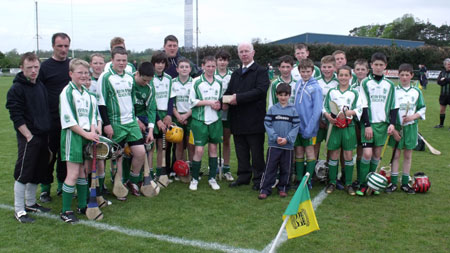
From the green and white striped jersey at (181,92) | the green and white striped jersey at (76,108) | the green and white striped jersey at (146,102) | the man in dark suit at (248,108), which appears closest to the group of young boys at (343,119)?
the man in dark suit at (248,108)

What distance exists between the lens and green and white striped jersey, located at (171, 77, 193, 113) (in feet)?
19.5

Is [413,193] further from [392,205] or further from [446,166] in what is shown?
[446,166]

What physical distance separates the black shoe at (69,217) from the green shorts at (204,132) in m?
2.01

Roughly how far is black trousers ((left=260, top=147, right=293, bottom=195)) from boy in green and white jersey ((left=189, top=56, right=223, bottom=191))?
777mm

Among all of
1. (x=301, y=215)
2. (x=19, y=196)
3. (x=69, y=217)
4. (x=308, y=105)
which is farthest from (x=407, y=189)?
(x=19, y=196)

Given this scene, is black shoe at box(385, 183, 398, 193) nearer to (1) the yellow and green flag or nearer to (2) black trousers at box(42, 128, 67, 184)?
(1) the yellow and green flag

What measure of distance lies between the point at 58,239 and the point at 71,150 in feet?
3.12

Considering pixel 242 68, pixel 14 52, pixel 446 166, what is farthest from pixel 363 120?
pixel 14 52

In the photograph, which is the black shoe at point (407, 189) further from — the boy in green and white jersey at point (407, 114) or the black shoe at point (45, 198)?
the black shoe at point (45, 198)

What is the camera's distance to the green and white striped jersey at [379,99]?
5297mm

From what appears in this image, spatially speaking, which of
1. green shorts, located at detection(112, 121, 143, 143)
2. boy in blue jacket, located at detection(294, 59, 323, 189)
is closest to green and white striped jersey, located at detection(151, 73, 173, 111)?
green shorts, located at detection(112, 121, 143, 143)

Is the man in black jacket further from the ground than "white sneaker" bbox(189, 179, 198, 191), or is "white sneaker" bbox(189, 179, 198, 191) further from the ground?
the man in black jacket

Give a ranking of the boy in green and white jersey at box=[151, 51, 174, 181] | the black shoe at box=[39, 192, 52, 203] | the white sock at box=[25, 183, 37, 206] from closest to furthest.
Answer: the white sock at box=[25, 183, 37, 206] → the black shoe at box=[39, 192, 52, 203] → the boy in green and white jersey at box=[151, 51, 174, 181]

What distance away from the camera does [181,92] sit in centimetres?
594
